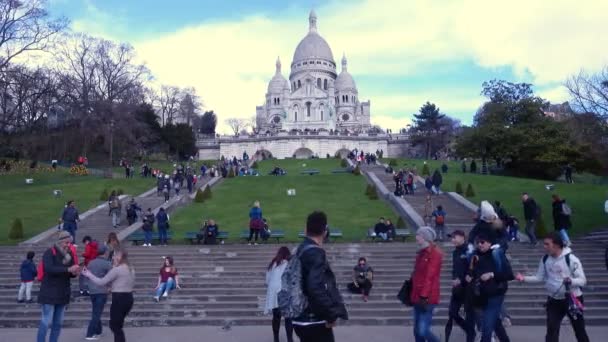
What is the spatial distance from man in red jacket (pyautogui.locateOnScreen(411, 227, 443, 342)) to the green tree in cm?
7316

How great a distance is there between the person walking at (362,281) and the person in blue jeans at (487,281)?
459 centimetres

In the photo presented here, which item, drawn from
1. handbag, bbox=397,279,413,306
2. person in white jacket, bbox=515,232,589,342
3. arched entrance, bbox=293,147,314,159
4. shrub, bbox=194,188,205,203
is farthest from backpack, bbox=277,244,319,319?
arched entrance, bbox=293,147,314,159

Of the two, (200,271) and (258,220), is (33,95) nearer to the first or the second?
(258,220)

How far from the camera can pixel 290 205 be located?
26547mm

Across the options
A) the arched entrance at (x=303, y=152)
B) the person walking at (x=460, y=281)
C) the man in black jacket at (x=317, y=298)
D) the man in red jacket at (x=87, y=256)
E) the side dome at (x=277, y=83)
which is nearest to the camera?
the man in black jacket at (x=317, y=298)

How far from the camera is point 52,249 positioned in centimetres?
748

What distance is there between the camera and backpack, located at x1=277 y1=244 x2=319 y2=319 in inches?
189

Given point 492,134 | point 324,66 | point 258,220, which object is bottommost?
point 258,220

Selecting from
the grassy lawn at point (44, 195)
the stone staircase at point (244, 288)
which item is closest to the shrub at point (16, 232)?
the grassy lawn at point (44, 195)

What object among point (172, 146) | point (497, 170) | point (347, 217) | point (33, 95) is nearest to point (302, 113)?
point (172, 146)

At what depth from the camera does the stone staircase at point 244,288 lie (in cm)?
1055

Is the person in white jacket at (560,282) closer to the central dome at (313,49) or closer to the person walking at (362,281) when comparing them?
the person walking at (362,281)

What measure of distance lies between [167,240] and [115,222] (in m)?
4.06

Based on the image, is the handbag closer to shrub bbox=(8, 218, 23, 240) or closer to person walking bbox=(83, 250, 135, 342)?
person walking bbox=(83, 250, 135, 342)
